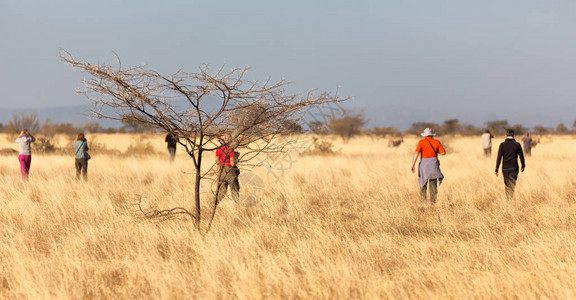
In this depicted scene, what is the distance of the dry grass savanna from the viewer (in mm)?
4453

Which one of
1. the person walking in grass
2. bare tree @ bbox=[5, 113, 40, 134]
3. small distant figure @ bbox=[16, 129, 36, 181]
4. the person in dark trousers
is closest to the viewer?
the person walking in grass

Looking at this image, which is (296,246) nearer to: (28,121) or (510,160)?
(510,160)

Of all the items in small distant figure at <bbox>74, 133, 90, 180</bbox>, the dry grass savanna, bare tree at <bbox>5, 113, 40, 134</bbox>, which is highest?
bare tree at <bbox>5, 113, 40, 134</bbox>

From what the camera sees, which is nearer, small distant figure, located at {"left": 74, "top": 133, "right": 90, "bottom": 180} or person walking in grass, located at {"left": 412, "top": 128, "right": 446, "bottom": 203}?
person walking in grass, located at {"left": 412, "top": 128, "right": 446, "bottom": 203}

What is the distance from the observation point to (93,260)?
17.9ft

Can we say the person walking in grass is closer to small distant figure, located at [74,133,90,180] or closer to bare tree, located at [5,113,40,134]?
small distant figure, located at [74,133,90,180]

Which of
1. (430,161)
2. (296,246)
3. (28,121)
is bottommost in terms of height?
(296,246)

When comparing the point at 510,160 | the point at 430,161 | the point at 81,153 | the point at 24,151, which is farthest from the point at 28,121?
the point at 510,160

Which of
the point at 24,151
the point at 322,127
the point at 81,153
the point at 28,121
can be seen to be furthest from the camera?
the point at 28,121

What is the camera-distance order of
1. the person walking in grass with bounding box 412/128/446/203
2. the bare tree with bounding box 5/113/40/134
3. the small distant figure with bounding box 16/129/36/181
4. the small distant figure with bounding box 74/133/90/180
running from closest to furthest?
the person walking in grass with bounding box 412/128/446/203, the small distant figure with bounding box 16/129/36/181, the small distant figure with bounding box 74/133/90/180, the bare tree with bounding box 5/113/40/134

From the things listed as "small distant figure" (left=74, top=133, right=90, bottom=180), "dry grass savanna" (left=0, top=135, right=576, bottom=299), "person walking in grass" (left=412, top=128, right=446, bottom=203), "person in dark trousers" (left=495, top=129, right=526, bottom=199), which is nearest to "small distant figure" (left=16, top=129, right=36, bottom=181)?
"small distant figure" (left=74, top=133, right=90, bottom=180)

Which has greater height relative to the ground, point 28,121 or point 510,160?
point 28,121

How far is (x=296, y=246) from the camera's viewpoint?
589cm

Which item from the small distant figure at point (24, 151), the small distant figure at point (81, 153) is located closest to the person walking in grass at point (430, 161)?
the small distant figure at point (81, 153)
